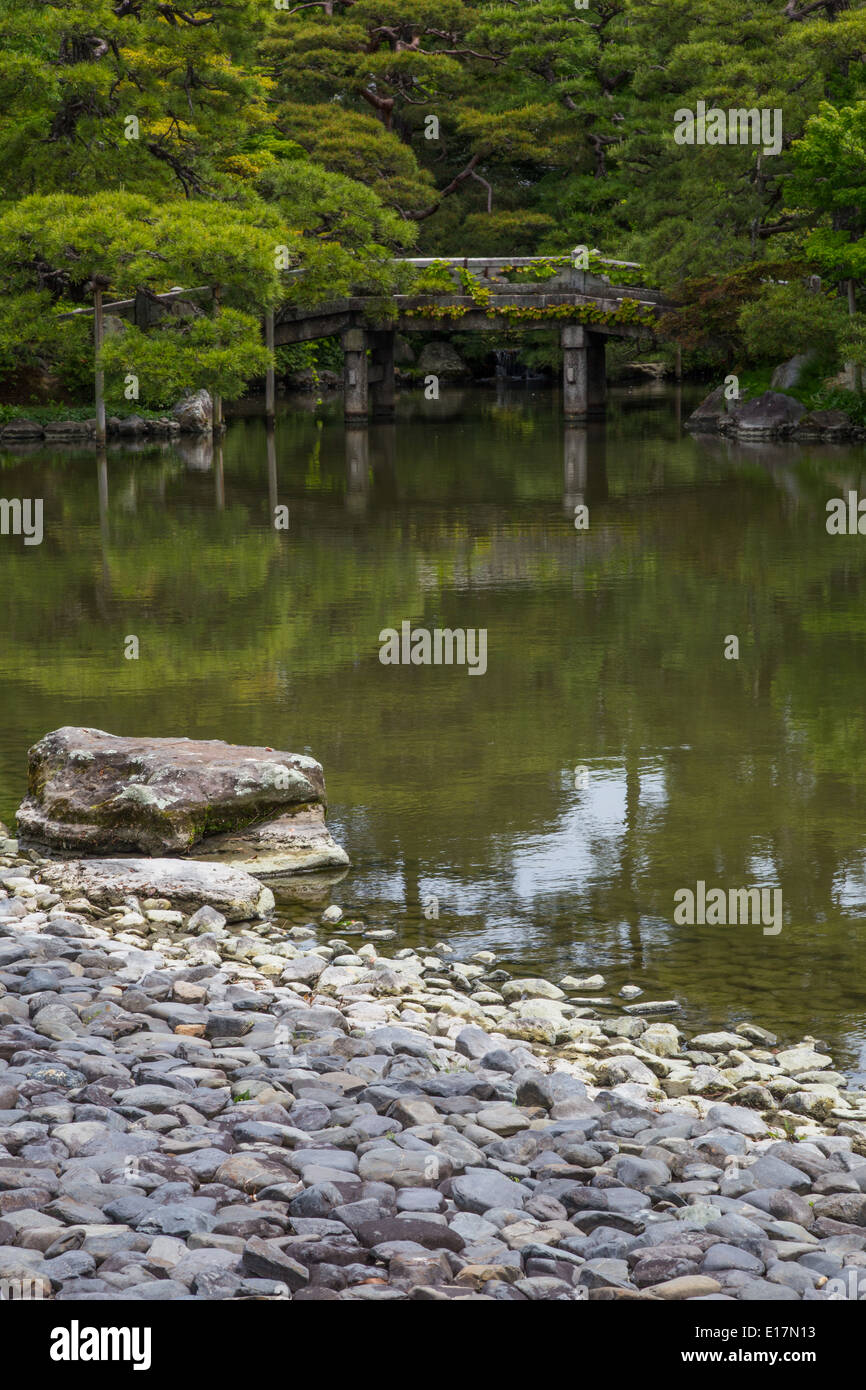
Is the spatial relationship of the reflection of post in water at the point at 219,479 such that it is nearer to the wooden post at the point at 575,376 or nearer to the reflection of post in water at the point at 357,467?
the reflection of post in water at the point at 357,467

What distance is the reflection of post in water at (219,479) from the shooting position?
23.0 m

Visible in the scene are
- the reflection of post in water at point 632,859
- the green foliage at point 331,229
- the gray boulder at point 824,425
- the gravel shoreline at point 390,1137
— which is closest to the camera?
the gravel shoreline at point 390,1137

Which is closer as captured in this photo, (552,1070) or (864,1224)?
(864,1224)

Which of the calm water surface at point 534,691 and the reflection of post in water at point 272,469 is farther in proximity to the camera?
the reflection of post in water at point 272,469

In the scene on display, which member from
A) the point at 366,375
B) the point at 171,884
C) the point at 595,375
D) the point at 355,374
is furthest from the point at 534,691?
the point at 595,375

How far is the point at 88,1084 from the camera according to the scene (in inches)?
202

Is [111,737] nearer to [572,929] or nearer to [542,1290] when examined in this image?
[572,929]

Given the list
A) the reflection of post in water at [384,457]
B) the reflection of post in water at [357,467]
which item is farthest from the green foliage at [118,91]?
the reflection of post in water at [384,457]

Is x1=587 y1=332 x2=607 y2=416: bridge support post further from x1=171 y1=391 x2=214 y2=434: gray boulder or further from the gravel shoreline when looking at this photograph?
the gravel shoreline

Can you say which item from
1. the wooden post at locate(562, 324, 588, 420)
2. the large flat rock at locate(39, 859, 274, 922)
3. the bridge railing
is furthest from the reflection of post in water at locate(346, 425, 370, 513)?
the large flat rock at locate(39, 859, 274, 922)

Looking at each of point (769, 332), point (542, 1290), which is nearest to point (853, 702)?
point (542, 1290)

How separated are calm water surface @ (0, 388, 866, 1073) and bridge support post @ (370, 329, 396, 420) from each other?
1667cm

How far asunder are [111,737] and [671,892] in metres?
3.32

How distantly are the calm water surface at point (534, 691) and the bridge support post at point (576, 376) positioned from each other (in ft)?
44.5
